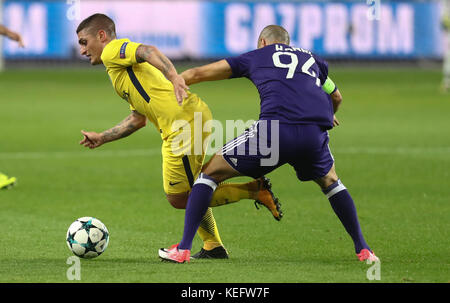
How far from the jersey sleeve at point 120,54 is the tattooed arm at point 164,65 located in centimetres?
7

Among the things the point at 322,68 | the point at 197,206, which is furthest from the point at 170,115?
the point at 322,68

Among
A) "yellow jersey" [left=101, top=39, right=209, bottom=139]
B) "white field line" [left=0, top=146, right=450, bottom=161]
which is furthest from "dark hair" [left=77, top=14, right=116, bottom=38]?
"white field line" [left=0, top=146, right=450, bottom=161]

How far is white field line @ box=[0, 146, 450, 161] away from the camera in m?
15.7

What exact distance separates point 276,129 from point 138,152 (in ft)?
29.9

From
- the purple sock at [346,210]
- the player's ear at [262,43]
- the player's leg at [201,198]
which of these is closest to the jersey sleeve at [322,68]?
the player's ear at [262,43]

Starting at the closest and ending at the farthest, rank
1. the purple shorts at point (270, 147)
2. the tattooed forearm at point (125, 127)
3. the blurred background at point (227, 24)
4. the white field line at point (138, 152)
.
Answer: the purple shorts at point (270, 147)
the tattooed forearm at point (125, 127)
the white field line at point (138, 152)
the blurred background at point (227, 24)

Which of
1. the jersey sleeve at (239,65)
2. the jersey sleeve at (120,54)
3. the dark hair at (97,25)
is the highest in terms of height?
the dark hair at (97,25)

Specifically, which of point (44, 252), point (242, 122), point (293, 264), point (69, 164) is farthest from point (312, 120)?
point (242, 122)

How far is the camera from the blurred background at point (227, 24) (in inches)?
1441

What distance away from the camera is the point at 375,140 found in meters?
17.8

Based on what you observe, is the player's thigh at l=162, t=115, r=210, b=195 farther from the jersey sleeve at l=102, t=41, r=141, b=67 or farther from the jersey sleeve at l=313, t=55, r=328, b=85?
the jersey sleeve at l=313, t=55, r=328, b=85

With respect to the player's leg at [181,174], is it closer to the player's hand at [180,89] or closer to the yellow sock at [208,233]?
the yellow sock at [208,233]

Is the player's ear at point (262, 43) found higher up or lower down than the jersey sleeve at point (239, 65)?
higher up

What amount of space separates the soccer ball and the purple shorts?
130 centimetres
